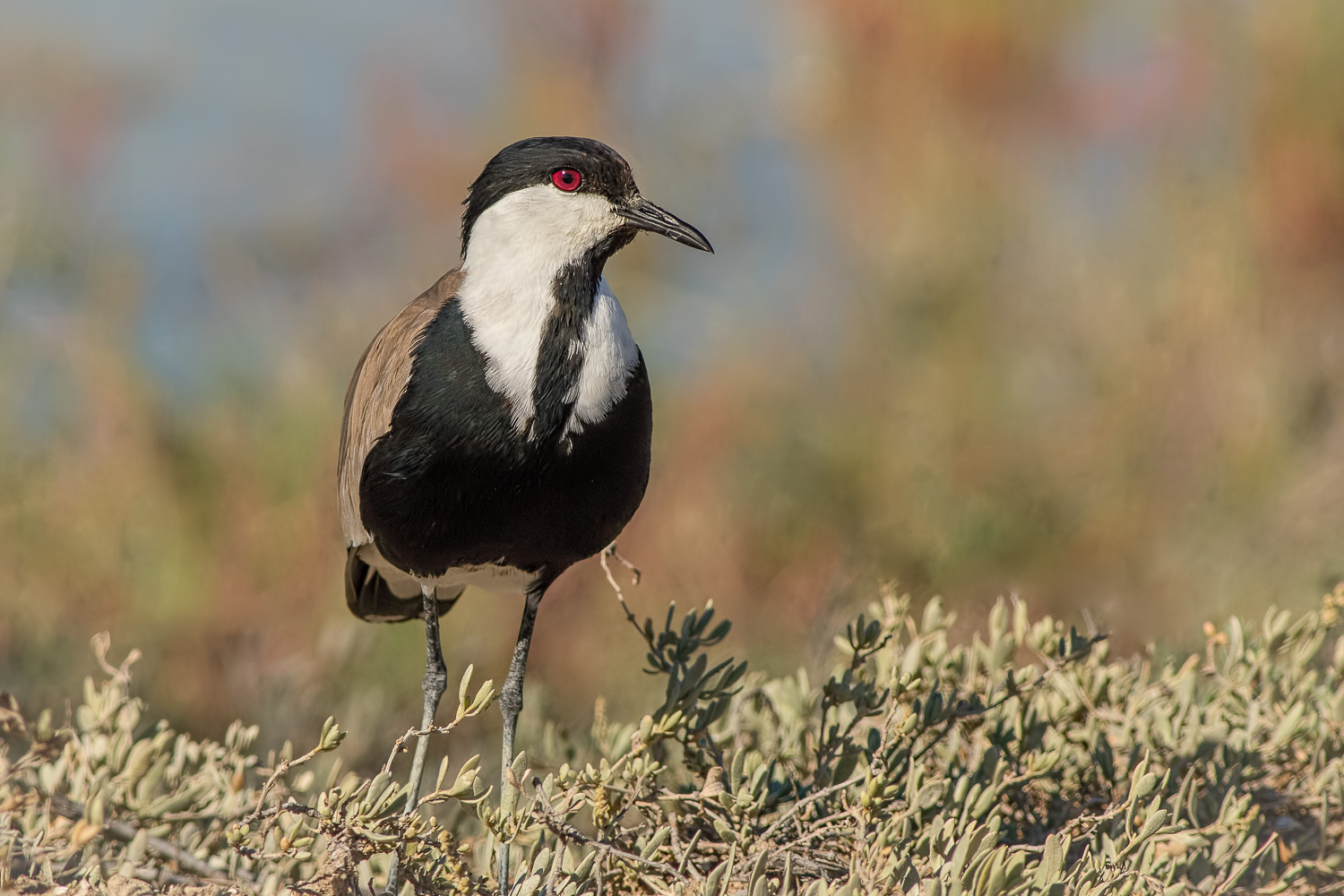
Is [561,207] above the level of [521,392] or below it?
above

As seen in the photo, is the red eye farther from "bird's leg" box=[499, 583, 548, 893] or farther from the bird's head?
"bird's leg" box=[499, 583, 548, 893]

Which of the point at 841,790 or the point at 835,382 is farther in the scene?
the point at 835,382

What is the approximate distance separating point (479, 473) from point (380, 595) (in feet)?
3.39

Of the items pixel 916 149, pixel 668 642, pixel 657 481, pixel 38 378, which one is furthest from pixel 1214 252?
pixel 38 378

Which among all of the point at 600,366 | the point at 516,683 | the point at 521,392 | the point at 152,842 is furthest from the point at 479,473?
the point at 152,842

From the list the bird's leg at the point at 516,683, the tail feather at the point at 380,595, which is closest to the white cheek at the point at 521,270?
the bird's leg at the point at 516,683

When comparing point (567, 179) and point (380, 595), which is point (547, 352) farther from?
point (380, 595)

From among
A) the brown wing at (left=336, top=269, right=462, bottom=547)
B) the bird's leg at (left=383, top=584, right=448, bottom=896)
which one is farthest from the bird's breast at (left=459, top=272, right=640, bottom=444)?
the bird's leg at (left=383, top=584, right=448, bottom=896)

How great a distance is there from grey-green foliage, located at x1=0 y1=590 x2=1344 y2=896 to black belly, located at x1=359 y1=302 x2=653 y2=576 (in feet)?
1.23

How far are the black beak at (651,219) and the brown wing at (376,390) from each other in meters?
0.42

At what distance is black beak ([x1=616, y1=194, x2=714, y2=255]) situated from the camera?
117 inches

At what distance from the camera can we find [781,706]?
333cm

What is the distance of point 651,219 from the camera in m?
2.98

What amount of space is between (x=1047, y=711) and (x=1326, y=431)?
4066 millimetres
